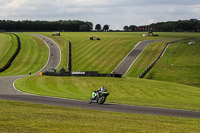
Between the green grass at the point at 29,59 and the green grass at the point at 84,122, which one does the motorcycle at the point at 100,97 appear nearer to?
the green grass at the point at 84,122

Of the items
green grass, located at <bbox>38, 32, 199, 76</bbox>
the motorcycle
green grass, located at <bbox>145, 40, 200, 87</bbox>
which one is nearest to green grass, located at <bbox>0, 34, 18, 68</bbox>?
green grass, located at <bbox>38, 32, 199, 76</bbox>

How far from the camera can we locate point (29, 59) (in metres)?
105

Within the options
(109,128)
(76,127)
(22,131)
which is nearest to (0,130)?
(22,131)

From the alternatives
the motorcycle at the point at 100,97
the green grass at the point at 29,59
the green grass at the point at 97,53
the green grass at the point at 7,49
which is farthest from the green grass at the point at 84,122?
the green grass at the point at 7,49

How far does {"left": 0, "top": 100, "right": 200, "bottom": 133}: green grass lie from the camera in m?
18.2

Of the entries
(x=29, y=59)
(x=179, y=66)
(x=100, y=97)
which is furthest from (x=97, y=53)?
(x=100, y=97)

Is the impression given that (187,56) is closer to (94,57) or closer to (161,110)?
(94,57)

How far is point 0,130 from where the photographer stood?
16969mm

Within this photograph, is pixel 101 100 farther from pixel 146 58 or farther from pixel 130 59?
pixel 146 58

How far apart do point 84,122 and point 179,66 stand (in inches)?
2858

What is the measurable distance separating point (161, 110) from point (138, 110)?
73.2 inches

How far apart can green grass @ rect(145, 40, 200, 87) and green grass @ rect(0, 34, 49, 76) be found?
32.2m

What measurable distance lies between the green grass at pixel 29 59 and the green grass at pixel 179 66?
1266 inches

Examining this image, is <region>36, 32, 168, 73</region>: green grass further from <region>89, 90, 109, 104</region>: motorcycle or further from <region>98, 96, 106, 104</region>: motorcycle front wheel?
<region>98, 96, 106, 104</region>: motorcycle front wheel
